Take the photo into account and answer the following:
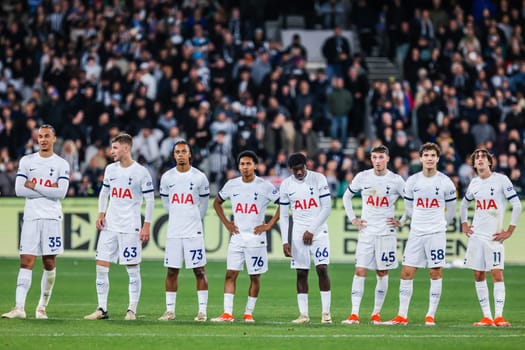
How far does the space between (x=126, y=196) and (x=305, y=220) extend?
2577 millimetres

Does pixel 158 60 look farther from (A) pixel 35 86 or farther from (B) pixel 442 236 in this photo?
(B) pixel 442 236

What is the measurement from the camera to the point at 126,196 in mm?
17672

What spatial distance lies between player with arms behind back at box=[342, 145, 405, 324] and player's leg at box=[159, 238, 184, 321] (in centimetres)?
252

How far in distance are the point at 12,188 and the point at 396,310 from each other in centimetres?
1231

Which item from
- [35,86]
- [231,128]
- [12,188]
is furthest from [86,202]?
[35,86]

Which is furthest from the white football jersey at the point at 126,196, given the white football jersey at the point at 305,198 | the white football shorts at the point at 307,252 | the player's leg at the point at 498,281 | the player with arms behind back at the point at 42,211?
the player's leg at the point at 498,281

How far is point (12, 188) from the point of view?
28906 millimetres

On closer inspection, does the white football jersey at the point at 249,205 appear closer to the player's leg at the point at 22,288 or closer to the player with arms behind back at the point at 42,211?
the player with arms behind back at the point at 42,211

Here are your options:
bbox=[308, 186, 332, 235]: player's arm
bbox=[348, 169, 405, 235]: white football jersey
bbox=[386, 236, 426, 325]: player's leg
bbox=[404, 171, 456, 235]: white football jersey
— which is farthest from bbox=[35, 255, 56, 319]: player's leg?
bbox=[404, 171, 456, 235]: white football jersey

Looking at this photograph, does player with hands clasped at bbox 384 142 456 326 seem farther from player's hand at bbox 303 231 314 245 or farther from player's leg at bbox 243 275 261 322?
player's leg at bbox 243 275 261 322

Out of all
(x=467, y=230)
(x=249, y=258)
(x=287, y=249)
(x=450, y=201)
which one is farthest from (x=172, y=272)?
(x=467, y=230)

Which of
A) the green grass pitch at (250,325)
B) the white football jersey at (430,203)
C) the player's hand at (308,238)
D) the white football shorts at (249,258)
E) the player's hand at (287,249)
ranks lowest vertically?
the green grass pitch at (250,325)

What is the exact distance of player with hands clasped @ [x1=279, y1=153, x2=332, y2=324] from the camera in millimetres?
17547

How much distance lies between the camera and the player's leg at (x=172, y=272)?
57.3 ft
